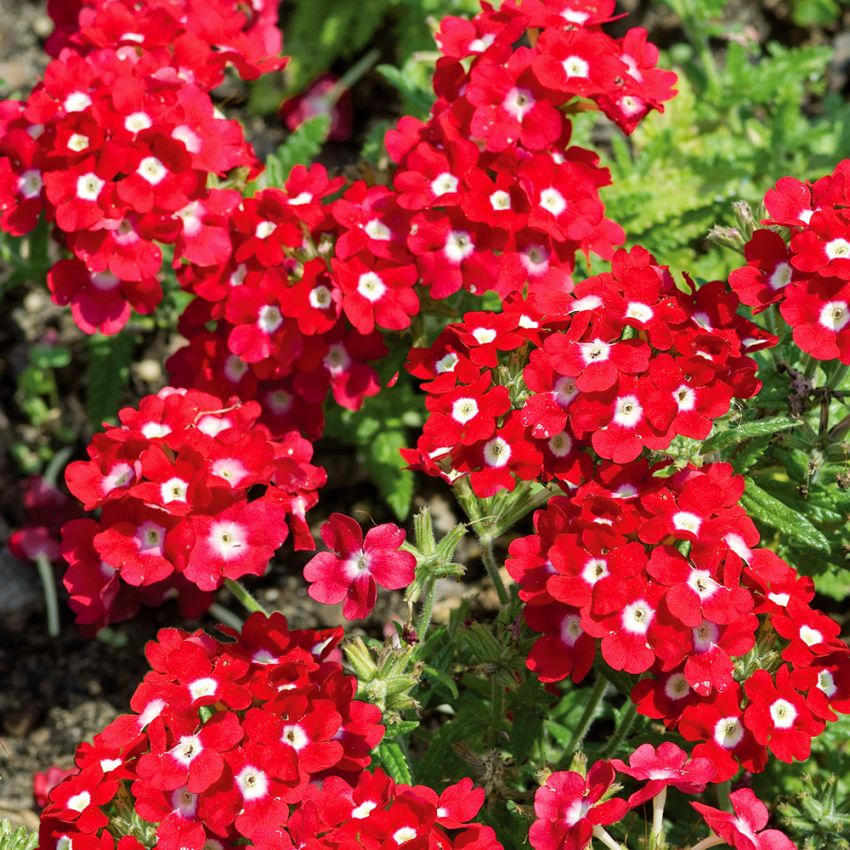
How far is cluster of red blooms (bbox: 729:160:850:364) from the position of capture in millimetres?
2867

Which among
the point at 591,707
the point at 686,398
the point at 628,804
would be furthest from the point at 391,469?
the point at 628,804

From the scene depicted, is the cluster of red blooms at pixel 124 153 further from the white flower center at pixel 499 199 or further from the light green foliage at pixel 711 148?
the light green foliage at pixel 711 148

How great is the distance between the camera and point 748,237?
10.5ft

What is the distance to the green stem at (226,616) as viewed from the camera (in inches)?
166

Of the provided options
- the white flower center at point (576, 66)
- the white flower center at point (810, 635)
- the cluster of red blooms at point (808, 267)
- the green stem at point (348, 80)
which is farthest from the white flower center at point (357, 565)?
the green stem at point (348, 80)

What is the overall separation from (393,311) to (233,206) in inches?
22.7

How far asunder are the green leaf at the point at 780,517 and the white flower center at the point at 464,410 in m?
0.74

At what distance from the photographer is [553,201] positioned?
11.2 feet

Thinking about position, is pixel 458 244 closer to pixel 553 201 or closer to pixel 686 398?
pixel 553 201

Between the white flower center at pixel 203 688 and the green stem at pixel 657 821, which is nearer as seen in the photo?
the green stem at pixel 657 821

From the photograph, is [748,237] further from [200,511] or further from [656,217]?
[200,511]

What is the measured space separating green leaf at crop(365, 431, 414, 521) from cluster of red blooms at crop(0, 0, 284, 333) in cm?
90

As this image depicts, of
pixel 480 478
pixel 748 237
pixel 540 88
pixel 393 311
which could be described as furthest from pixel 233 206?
pixel 748 237

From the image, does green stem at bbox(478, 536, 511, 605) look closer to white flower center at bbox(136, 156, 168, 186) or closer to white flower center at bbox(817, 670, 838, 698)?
white flower center at bbox(817, 670, 838, 698)
